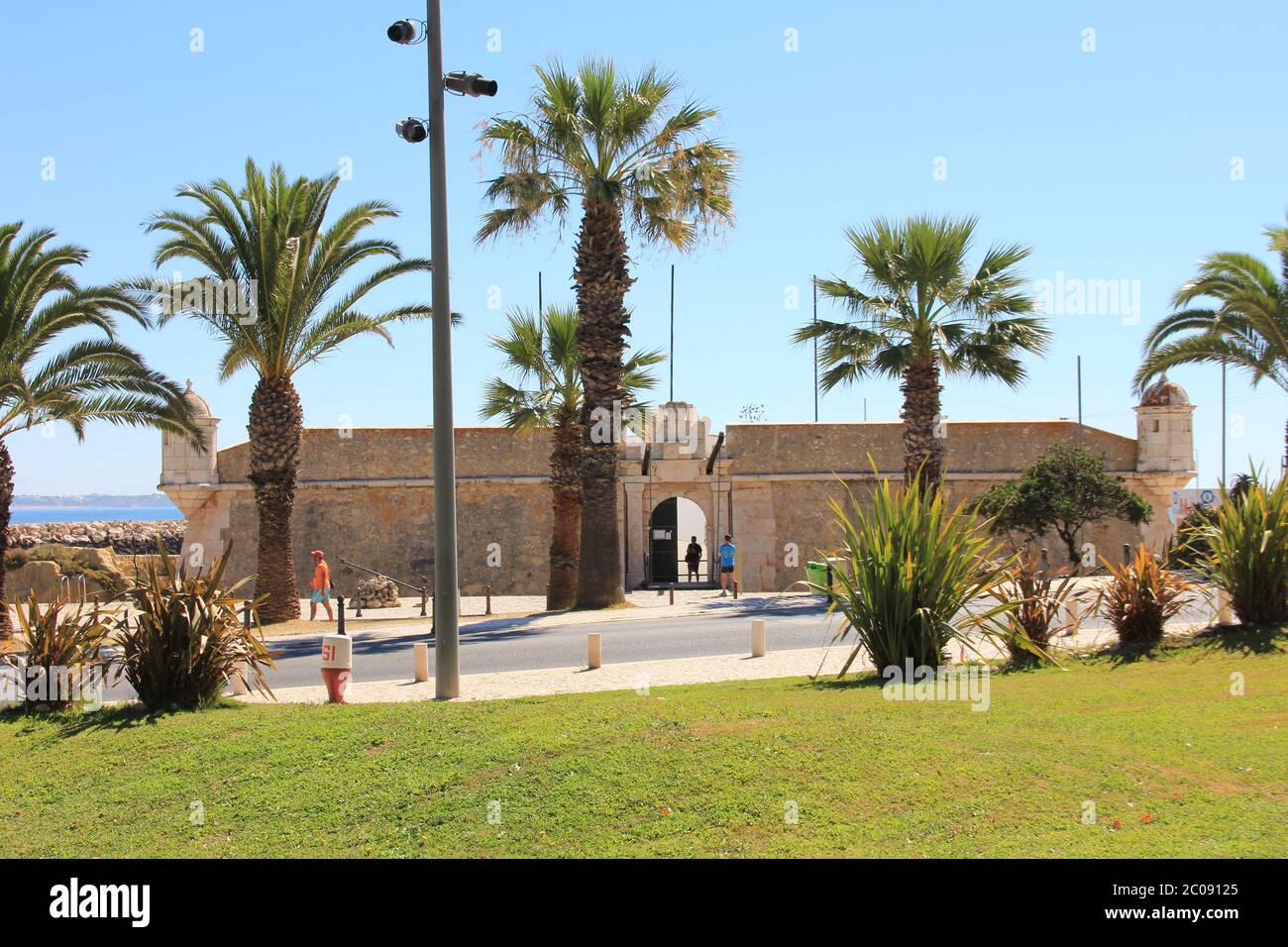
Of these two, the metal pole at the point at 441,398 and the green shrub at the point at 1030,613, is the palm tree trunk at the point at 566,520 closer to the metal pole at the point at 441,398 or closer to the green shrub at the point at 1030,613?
the metal pole at the point at 441,398

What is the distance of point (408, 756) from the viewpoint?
25.7ft

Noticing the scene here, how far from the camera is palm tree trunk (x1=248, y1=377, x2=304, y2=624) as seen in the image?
21156mm

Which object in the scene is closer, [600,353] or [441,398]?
[441,398]

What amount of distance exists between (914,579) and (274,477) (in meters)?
14.8

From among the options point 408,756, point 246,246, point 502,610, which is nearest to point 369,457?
point 502,610

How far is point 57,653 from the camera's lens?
10.2m

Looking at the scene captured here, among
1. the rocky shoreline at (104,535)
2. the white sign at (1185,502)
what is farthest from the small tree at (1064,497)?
the rocky shoreline at (104,535)

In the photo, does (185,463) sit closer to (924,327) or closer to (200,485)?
(200,485)

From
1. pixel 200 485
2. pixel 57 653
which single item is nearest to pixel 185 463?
pixel 200 485
